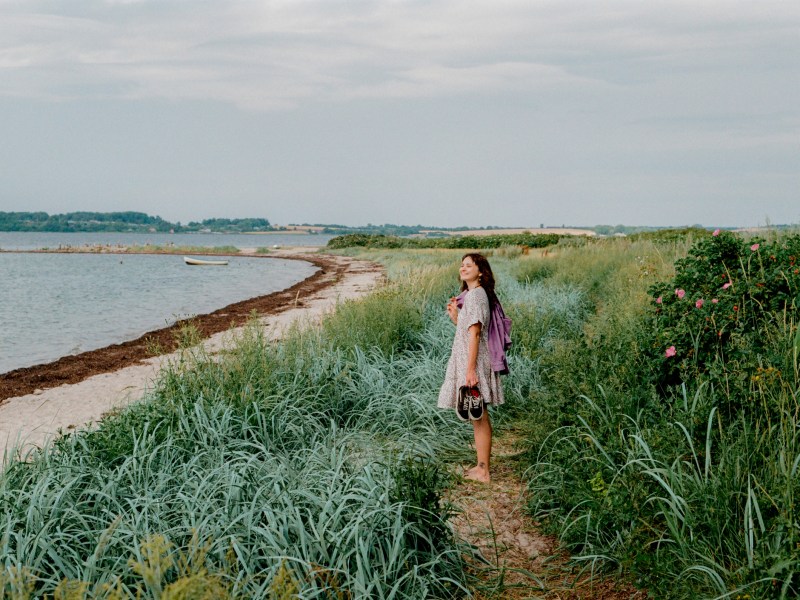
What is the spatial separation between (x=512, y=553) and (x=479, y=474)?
970mm

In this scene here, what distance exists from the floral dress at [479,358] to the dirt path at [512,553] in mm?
609

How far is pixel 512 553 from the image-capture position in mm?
3717

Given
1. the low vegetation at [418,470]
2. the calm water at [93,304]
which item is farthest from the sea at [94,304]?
the low vegetation at [418,470]

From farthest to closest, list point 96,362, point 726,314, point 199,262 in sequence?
point 199,262, point 96,362, point 726,314

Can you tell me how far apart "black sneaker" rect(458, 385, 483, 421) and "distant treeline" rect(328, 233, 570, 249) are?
96.3 ft

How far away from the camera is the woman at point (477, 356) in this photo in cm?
465

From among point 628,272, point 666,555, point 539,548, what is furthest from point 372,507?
point 628,272

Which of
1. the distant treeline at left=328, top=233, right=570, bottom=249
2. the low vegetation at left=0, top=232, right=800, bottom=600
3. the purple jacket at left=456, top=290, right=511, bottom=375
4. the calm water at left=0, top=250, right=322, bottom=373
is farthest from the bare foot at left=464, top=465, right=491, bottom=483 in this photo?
the distant treeline at left=328, top=233, right=570, bottom=249

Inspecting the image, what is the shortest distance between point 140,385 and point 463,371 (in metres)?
Answer: 6.26

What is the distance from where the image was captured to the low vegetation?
2848mm

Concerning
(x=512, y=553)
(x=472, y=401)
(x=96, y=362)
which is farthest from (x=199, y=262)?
(x=512, y=553)

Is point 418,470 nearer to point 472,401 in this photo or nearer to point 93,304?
point 472,401

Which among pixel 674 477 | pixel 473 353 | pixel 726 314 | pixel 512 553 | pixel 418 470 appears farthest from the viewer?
pixel 473 353

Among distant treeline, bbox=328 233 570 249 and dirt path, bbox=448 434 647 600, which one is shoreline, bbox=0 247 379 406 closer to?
dirt path, bbox=448 434 647 600
